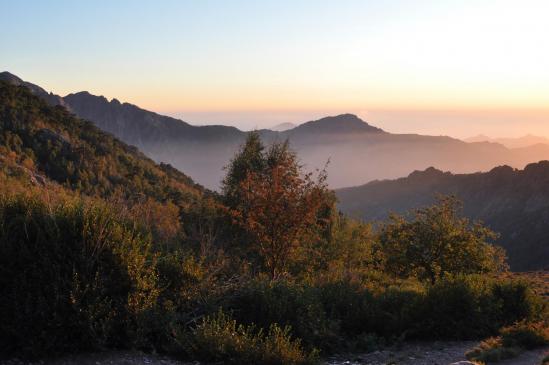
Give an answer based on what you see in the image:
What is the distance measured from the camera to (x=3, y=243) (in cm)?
829

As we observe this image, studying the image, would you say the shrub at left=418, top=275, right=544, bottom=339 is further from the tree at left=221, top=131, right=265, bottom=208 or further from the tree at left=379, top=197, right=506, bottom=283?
the tree at left=221, top=131, right=265, bottom=208

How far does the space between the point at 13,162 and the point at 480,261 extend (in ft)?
93.5

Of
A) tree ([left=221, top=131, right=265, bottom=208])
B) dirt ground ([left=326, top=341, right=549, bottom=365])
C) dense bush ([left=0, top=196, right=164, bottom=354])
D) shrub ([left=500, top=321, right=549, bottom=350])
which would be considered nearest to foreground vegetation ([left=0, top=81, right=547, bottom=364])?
dense bush ([left=0, top=196, right=164, bottom=354])

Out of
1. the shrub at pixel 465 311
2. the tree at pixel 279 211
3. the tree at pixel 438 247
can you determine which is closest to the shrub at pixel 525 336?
the shrub at pixel 465 311

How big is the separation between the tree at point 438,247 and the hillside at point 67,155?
18.9 m

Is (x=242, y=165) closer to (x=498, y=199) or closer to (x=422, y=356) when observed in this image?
(x=422, y=356)

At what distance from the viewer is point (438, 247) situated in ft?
63.7

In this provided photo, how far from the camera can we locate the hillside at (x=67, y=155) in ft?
119

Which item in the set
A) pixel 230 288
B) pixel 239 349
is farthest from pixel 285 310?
pixel 239 349

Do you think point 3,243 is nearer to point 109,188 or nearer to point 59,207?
point 59,207

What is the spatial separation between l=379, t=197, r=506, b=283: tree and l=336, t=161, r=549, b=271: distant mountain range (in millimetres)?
46427

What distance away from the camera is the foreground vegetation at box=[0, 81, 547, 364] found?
8.06 metres

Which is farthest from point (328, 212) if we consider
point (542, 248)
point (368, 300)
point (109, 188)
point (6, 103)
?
point (542, 248)

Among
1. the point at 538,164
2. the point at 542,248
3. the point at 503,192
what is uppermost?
the point at 538,164
